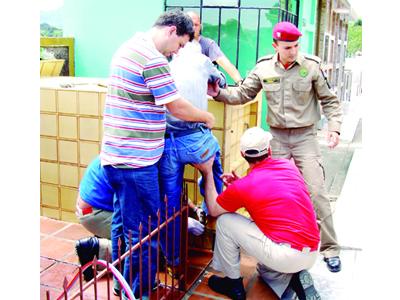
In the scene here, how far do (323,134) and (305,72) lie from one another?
5919 millimetres

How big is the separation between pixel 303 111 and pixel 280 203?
3.63 feet

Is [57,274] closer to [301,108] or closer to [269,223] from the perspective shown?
[269,223]

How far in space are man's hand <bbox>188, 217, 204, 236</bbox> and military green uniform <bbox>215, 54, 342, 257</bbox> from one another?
910mm

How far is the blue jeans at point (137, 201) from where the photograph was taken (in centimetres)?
288

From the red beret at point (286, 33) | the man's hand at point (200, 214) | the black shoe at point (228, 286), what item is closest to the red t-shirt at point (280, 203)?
the black shoe at point (228, 286)

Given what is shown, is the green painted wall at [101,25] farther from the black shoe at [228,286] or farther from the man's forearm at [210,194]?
the black shoe at [228,286]

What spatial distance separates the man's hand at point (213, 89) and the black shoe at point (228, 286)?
1.37 metres

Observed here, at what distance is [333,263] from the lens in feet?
12.1

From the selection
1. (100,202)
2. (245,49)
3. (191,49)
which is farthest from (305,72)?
(245,49)

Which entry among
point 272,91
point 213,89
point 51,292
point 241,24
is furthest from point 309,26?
point 51,292

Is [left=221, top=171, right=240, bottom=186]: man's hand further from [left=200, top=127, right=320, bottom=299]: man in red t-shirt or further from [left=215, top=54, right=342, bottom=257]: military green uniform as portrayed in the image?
[left=215, top=54, right=342, bottom=257]: military green uniform

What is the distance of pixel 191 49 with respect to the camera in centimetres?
331
